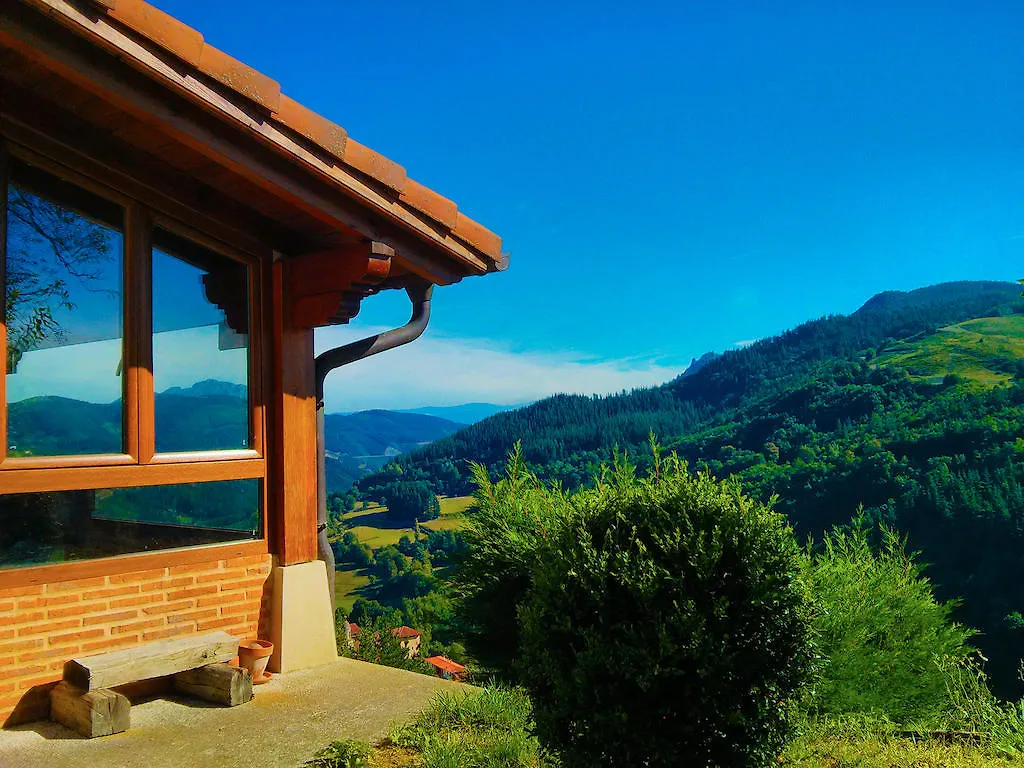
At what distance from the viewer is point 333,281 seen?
557 cm

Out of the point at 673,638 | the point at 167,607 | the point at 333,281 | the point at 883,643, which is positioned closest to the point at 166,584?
the point at 167,607

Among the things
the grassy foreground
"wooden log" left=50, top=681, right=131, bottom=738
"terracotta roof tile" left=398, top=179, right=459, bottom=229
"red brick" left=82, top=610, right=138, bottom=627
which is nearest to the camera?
the grassy foreground

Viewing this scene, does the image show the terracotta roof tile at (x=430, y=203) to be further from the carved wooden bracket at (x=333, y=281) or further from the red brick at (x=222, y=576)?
the red brick at (x=222, y=576)

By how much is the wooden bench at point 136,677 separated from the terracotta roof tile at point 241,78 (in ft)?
11.4

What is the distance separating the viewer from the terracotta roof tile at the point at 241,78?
4027mm

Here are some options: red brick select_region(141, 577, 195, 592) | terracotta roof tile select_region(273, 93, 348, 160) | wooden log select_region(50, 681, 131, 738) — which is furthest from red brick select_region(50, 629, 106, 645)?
terracotta roof tile select_region(273, 93, 348, 160)

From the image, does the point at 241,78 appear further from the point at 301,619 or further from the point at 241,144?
the point at 301,619

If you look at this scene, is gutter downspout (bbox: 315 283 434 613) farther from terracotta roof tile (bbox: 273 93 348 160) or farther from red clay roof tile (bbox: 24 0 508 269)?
terracotta roof tile (bbox: 273 93 348 160)

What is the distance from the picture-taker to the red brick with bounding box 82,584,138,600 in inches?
190

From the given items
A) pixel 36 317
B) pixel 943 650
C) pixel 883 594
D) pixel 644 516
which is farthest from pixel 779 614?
pixel 36 317

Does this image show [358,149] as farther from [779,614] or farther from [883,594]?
[883,594]

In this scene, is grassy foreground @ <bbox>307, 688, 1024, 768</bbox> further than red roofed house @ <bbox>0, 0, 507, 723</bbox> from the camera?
No

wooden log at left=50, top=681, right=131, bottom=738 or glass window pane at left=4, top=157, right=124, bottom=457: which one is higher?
glass window pane at left=4, top=157, right=124, bottom=457

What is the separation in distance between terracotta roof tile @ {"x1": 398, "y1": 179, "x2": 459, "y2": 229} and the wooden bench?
3274mm
